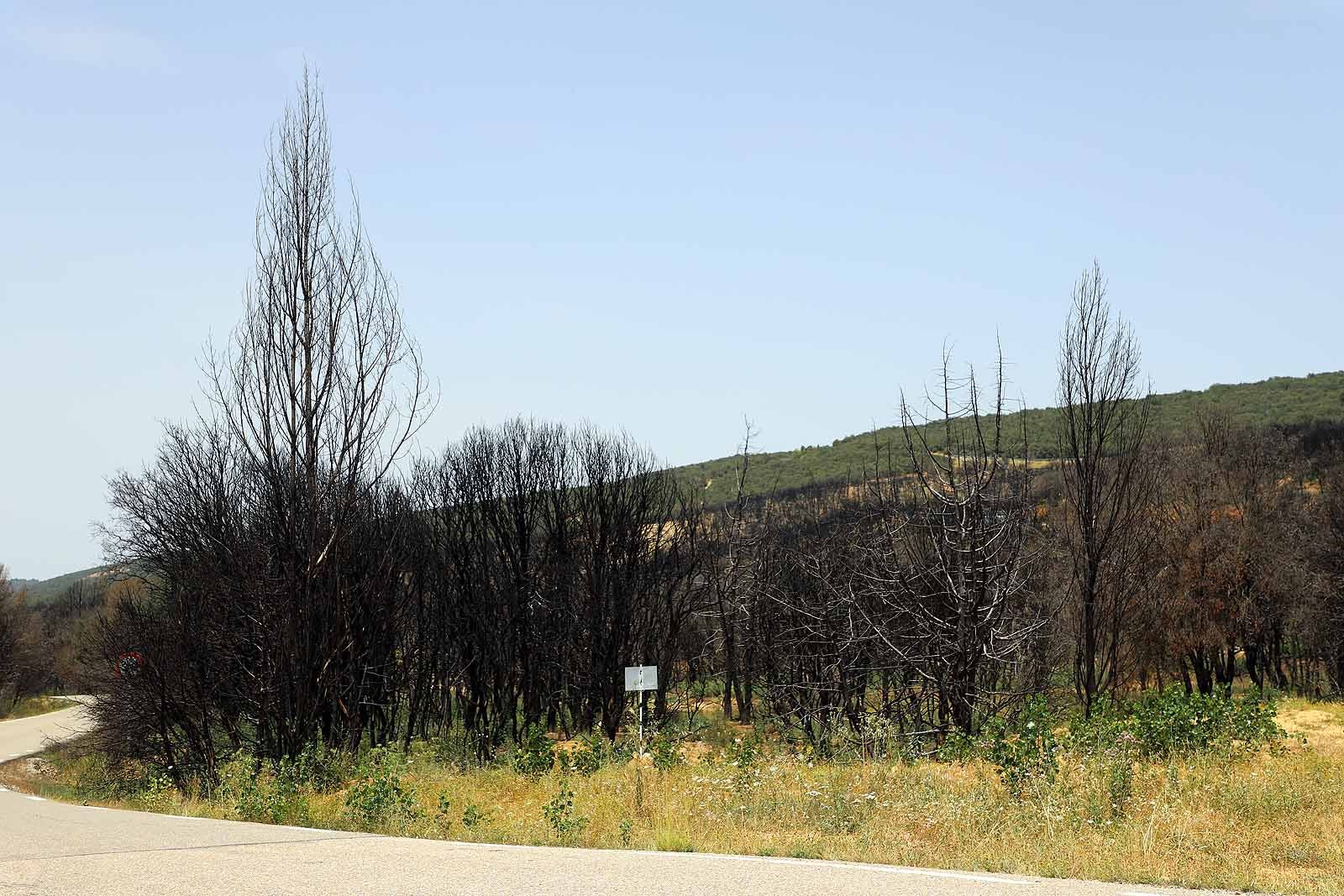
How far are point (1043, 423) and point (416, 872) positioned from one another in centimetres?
8553

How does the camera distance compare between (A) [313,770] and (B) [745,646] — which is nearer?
(A) [313,770]

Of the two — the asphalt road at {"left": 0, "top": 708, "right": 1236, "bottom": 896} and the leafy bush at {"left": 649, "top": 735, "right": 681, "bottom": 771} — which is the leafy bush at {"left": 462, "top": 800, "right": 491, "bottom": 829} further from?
the leafy bush at {"left": 649, "top": 735, "right": 681, "bottom": 771}

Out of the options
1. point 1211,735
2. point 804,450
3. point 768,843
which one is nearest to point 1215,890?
point 768,843

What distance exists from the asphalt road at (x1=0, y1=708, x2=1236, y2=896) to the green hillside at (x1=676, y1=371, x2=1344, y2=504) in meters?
66.3

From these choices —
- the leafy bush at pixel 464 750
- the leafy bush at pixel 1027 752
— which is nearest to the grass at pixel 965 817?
the leafy bush at pixel 1027 752

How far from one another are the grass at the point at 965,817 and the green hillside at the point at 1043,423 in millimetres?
62704

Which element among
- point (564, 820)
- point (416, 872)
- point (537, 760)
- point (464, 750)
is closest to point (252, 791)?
point (564, 820)

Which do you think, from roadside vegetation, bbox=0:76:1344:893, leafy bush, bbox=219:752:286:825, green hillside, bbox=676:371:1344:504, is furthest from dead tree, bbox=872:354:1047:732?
green hillside, bbox=676:371:1344:504

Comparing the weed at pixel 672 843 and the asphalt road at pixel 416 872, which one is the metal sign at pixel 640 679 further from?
the asphalt road at pixel 416 872

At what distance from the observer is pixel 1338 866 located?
8.12 meters

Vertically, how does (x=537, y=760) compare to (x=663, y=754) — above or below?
below

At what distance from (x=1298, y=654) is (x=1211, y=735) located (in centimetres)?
3819

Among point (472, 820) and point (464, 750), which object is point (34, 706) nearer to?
point (464, 750)

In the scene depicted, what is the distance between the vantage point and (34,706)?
67.8 m
